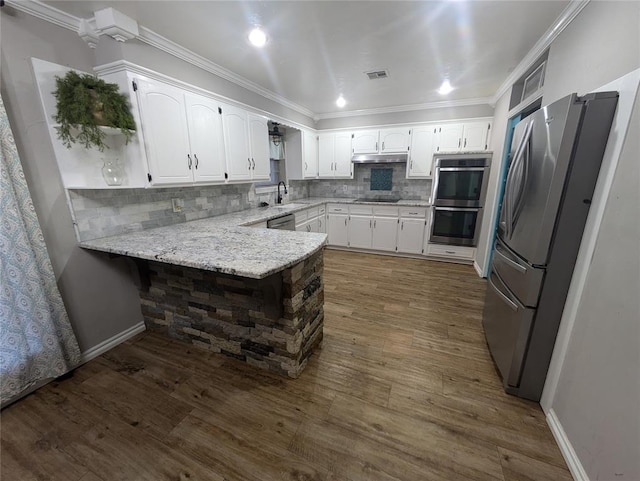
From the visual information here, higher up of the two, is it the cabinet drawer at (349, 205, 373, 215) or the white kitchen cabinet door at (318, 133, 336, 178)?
the white kitchen cabinet door at (318, 133, 336, 178)

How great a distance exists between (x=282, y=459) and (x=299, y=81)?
3528mm

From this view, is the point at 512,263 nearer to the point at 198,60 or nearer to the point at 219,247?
the point at 219,247

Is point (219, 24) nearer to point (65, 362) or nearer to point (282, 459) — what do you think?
point (65, 362)

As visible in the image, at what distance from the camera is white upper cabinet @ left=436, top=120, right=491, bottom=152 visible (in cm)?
385

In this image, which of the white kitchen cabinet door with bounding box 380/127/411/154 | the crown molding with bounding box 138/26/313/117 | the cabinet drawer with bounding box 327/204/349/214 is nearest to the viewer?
the crown molding with bounding box 138/26/313/117

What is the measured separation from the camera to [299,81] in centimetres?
305

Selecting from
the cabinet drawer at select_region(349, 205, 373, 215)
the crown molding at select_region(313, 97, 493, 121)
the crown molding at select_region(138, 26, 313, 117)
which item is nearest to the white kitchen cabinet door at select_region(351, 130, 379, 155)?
the crown molding at select_region(313, 97, 493, 121)

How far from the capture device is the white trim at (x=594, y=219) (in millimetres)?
1117

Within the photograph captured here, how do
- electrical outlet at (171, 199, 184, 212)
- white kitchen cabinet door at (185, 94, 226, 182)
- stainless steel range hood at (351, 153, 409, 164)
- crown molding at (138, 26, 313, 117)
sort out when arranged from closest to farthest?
1. crown molding at (138, 26, 313, 117)
2. white kitchen cabinet door at (185, 94, 226, 182)
3. electrical outlet at (171, 199, 184, 212)
4. stainless steel range hood at (351, 153, 409, 164)

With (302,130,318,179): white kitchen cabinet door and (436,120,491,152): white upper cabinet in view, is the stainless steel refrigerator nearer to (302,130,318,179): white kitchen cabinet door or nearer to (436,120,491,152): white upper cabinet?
(436,120,491,152): white upper cabinet

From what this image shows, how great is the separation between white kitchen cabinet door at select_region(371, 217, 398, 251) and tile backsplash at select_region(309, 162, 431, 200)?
2.53 feet

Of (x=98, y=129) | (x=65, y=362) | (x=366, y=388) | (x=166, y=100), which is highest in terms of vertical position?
(x=166, y=100)

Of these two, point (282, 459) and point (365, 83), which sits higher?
point (365, 83)

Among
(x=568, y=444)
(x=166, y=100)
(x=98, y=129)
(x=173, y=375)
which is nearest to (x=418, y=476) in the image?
(x=568, y=444)
